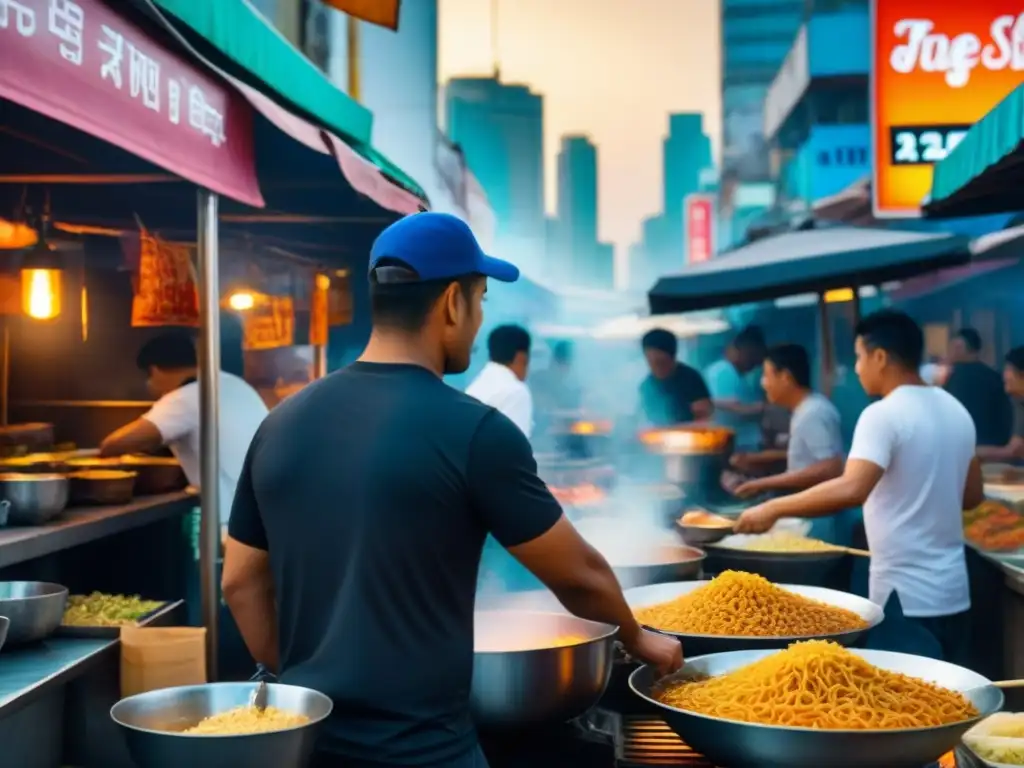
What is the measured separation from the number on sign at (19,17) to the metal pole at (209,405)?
1.84 metres

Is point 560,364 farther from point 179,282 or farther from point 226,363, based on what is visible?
point 179,282

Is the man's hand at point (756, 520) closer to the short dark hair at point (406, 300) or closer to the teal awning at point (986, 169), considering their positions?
the teal awning at point (986, 169)

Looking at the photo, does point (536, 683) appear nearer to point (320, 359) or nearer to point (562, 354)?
point (320, 359)

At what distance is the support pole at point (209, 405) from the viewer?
518cm

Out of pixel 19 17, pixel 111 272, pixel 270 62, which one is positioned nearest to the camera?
pixel 19 17

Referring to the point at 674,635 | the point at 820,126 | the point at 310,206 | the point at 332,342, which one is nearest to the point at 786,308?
the point at 820,126

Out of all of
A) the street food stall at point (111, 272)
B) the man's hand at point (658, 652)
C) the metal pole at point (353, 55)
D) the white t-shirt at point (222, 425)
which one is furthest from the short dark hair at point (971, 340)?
the metal pole at point (353, 55)

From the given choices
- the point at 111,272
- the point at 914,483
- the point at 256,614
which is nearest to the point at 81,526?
the point at 256,614

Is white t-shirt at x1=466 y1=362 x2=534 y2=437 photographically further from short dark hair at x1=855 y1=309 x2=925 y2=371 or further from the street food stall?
short dark hair at x1=855 y1=309 x2=925 y2=371

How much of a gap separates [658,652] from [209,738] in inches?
41.0

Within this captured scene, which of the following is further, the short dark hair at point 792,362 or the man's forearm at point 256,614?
the short dark hair at point 792,362

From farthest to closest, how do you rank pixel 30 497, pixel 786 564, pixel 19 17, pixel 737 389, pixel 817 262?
pixel 737 389 → pixel 817 262 → pixel 30 497 → pixel 786 564 → pixel 19 17

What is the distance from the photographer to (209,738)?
2.09m

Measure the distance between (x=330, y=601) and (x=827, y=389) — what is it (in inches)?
291
